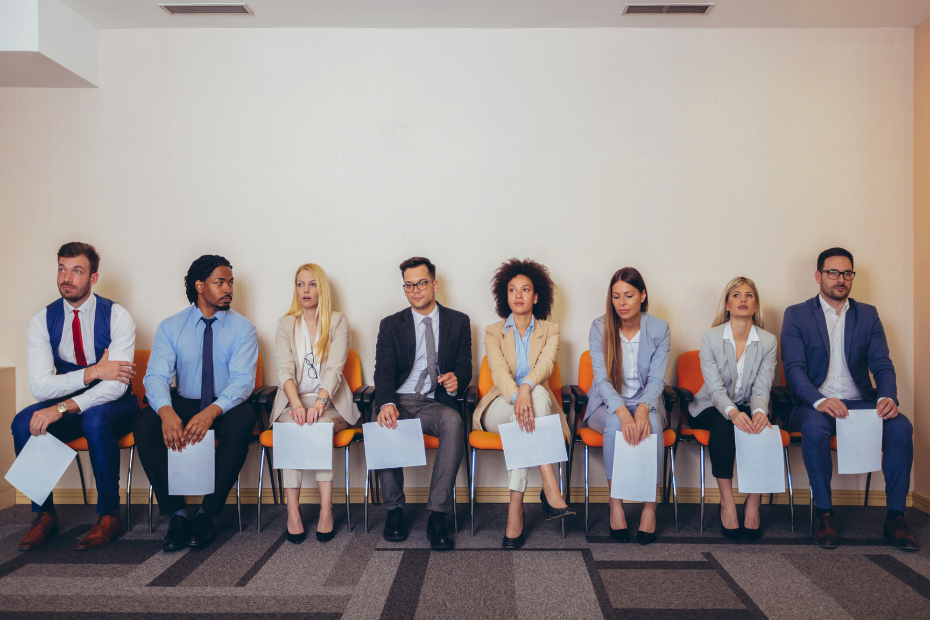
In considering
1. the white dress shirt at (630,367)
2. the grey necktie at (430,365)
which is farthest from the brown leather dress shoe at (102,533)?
the white dress shirt at (630,367)

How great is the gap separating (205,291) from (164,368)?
52 centimetres

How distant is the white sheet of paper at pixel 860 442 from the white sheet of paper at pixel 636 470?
1.09m

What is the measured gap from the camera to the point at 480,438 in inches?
115

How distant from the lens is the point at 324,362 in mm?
3279

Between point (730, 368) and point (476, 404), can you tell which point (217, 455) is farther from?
point (730, 368)

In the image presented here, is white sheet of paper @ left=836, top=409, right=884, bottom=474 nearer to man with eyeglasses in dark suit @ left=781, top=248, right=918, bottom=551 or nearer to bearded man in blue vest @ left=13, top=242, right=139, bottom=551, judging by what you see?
man with eyeglasses in dark suit @ left=781, top=248, right=918, bottom=551

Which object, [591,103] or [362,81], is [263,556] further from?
[591,103]

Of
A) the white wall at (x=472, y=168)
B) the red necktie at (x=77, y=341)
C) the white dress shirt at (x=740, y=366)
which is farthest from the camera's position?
the white wall at (x=472, y=168)

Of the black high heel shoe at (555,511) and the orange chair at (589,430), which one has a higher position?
the orange chair at (589,430)

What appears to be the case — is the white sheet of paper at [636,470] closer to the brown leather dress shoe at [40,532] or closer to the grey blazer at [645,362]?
the grey blazer at [645,362]

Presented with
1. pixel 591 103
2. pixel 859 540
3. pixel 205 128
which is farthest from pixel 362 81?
pixel 859 540

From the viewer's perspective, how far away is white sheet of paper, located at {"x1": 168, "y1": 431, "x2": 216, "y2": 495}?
285 cm

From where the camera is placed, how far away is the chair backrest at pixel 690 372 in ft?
11.2

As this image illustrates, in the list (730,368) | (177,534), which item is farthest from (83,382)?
(730,368)
